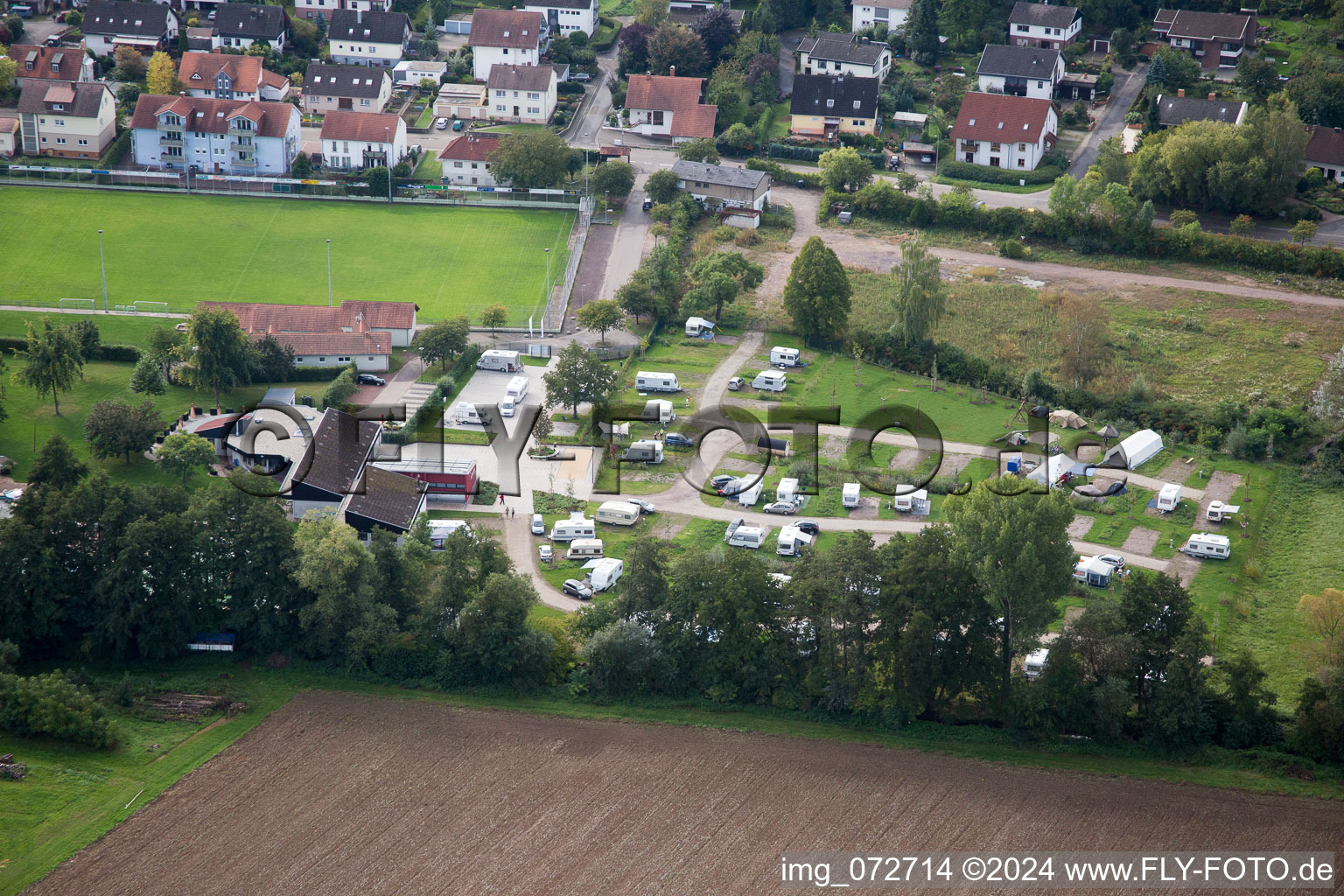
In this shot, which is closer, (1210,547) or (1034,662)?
(1034,662)

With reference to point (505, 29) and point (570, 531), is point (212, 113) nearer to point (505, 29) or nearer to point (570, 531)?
point (505, 29)

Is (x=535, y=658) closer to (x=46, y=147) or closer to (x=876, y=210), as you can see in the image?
(x=876, y=210)

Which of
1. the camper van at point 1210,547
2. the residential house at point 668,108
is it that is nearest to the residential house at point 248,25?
the residential house at point 668,108

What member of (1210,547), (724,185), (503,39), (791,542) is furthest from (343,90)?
(1210,547)

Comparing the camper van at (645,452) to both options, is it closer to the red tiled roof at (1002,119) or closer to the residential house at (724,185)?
the residential house at (724,185)

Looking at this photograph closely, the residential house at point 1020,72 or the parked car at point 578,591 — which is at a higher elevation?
the residential house at point 1020,72

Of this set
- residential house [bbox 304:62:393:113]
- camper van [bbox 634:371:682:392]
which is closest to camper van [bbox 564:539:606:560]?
camper van [bbox 634:371:682:392]
